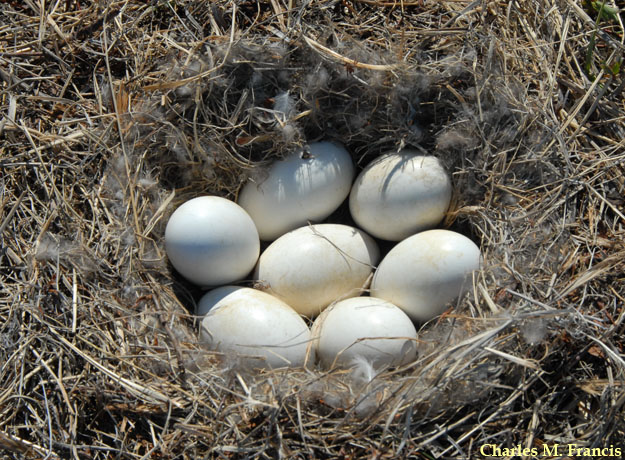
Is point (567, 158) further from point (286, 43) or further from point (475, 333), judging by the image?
point (286, 43)

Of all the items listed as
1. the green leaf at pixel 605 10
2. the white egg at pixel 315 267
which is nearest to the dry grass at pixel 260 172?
the green leaf at pixel 605 10

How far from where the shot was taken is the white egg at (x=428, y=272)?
1714 mm

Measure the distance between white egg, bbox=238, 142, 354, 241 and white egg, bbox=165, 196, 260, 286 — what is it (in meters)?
0.14

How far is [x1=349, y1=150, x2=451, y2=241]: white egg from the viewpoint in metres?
1.88

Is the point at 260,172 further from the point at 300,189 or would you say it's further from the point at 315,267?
the point at 315,267

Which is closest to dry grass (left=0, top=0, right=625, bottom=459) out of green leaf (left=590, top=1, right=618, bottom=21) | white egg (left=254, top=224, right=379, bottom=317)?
green leaf (left=590, top=1, right=618, bottom=21)

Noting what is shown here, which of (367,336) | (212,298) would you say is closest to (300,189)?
(212,298)

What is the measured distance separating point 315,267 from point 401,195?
38 centimetres

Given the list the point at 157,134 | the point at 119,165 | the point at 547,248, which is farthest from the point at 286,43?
the point at 547,248

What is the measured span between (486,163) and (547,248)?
359mm

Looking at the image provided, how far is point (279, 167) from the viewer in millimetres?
2004

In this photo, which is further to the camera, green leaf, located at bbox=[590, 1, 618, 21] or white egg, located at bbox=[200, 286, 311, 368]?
green leaf, located at bbox=[590, 1, 618, 21]

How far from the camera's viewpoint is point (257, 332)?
5.49 feet

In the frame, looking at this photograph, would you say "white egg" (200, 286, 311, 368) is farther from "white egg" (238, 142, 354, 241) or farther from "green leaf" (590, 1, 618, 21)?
"green leaf" (590, 1, 618, 21)
